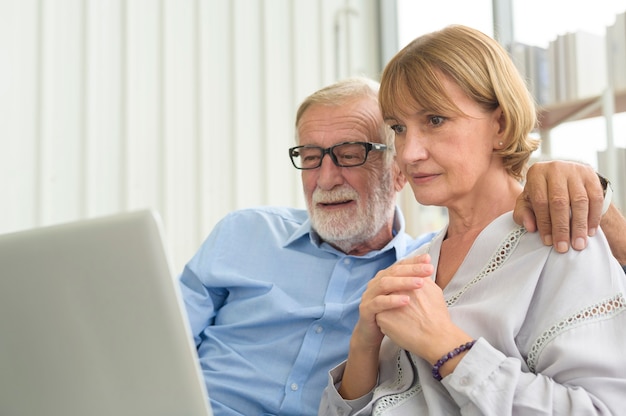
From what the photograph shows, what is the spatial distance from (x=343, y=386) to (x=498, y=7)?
1.98 metres

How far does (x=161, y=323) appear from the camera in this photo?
2.52 ft

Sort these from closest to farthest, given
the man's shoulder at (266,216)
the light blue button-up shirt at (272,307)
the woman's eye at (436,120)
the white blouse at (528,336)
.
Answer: the white blouse at (528,336) → the woman's eye at (436,120) → the light blue button-up shirt at (272,307) → the man's shoulder at (266,216)

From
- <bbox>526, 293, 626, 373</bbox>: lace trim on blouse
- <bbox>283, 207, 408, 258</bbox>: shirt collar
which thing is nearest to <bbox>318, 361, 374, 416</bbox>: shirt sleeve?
<bbox>526, 293, 626, 373</bbox>: lace trim on blouse

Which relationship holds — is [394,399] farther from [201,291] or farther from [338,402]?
[201,291]

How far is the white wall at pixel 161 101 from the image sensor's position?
239 cm

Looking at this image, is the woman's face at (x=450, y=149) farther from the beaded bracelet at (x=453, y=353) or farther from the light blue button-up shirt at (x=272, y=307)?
the light blue button-up shirt at (x=272, y=307)

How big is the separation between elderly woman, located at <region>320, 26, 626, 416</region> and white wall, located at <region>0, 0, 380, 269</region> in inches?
60.6

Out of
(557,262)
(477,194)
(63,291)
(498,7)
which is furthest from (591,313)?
(498,7)

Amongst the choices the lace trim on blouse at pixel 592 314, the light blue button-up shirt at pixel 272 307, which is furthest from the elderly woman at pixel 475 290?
the light blue button-up shirt at pixel 272 307

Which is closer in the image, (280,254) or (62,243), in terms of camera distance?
(62,243)

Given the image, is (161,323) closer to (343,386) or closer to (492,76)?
(343,386)

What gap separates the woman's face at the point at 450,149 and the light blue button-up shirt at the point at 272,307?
464mm

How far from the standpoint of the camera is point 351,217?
171cm

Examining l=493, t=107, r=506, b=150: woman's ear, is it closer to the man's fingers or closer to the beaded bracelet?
the man's fingers
